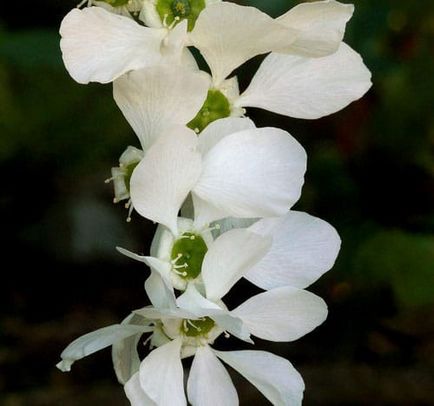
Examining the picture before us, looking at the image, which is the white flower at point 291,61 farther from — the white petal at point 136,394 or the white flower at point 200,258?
the white petal at point 136,394

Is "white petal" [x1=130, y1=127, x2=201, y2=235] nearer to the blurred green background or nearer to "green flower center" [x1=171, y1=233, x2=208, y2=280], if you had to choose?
"green flower center" [x1=171, y1=233, x2=208, y2=280]

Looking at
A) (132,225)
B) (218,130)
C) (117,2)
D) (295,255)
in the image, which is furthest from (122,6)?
(132,225)

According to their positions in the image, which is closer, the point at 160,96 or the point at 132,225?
the point at 160,96

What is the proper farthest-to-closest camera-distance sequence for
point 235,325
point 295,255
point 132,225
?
point 132,225, point 295,255, point 235,325

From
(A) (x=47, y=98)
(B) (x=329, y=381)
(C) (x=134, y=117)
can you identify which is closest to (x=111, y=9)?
(C) (x=134, y=117)

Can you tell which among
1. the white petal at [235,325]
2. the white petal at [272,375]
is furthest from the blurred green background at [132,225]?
the white petal at [235,325]

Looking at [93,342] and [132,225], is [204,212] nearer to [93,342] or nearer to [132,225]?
[93,342]
